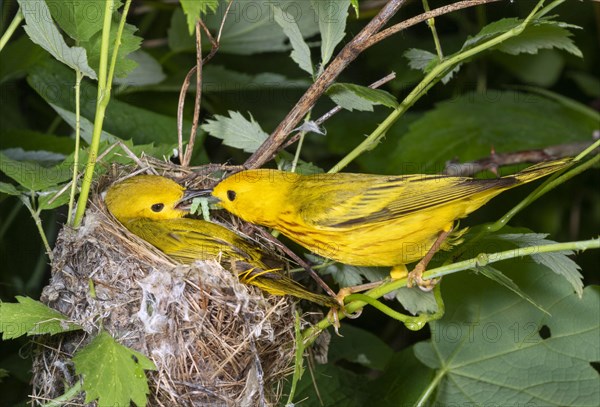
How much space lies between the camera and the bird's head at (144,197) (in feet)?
11.4

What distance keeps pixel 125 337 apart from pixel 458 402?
52.7 inches

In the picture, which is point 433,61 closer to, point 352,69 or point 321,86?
point 321,86

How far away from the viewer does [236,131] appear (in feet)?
10.3

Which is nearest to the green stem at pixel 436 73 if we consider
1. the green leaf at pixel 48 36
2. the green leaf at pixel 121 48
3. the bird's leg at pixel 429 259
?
the bird's leg at pixel 429 259

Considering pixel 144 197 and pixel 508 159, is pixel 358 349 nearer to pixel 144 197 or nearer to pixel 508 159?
pixel 508 159

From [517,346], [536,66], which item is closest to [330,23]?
[517,346]

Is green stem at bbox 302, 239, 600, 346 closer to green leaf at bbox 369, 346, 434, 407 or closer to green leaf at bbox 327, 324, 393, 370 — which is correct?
green leaf at bbox 369, 346, 434, 407

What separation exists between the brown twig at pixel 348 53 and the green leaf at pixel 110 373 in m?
1.01

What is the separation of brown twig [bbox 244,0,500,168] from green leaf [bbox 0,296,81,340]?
3.37 feet

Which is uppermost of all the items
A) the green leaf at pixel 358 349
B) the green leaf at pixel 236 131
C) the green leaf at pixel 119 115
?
the green leaf at pixel 236 131

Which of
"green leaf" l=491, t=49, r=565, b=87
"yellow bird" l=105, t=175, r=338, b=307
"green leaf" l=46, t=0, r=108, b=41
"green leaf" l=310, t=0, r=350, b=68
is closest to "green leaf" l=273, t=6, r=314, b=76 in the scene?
"green leaf" l=310, t=0, r=350, b=68

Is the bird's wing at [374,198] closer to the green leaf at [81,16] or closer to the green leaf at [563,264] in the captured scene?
the green leaf at [563,264]

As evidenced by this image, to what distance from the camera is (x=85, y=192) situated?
257cm

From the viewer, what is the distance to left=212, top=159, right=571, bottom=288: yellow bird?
299 centimetres
